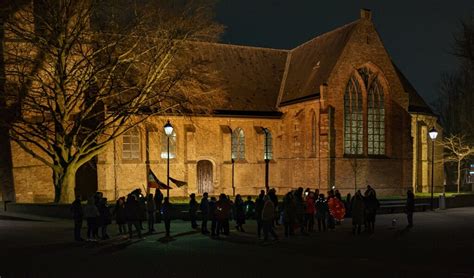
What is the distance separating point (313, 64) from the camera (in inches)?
1590

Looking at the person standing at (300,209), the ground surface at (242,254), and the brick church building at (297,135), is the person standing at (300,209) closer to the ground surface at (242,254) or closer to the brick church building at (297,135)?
the ground surface at (242,254)

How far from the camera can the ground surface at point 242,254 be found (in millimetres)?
11836

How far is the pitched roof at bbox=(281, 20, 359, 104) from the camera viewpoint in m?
37.8

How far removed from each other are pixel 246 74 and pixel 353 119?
10098mm

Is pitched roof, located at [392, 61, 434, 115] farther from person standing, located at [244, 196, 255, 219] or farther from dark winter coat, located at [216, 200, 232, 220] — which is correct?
dark winter coat, located at [216, 200, 232, 220]

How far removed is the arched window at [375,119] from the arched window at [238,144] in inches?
374

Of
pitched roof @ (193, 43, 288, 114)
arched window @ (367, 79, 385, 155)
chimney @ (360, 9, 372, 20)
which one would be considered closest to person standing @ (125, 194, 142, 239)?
pitched roof @ (193, 43, 288, 114)

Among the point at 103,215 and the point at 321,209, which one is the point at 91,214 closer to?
the point at 103,215

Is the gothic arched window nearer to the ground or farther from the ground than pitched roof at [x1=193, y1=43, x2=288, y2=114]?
nearer to the ground

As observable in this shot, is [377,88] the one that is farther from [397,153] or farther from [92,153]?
[92,153]

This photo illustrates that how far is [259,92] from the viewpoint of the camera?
42000 mm

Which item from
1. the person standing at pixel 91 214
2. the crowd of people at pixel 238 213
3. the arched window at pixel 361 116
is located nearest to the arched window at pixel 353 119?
the arched window at pixel 361 116

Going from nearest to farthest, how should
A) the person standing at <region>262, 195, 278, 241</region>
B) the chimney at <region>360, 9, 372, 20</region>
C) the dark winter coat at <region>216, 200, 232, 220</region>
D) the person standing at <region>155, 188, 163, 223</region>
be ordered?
the person standing at <region>262, 195, 278, 241</region>, the dark winter coat at <region>216, 200, 232, 220</region>, the person standing at <region>155, 188, 163, 223</region>, the chimney at <region>360, 9, 372, 20</region>

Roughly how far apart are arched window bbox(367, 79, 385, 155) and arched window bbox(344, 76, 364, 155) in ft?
2.53
